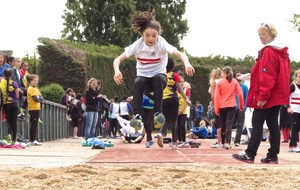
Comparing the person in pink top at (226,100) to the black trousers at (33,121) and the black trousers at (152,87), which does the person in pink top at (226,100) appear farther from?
the black trousers at (33,121)

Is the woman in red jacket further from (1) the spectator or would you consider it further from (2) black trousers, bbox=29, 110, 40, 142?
(2) black trousers, bbox=29, 110, 40, 142

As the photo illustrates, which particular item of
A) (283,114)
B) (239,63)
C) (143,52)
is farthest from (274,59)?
(239,63)

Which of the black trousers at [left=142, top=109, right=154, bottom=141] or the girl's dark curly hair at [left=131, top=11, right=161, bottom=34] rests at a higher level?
the girl's dark curly hair at [left=131, top=11, right=161, bottom=34]

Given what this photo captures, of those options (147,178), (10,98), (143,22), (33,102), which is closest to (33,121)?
(33,102)

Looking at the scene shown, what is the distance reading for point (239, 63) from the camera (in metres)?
38.8

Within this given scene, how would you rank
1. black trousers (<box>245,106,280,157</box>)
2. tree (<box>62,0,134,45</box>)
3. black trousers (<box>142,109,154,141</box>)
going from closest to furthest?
black trousers (<box>245,106,280,157</box>), black trousers (<box>142,109,154,141</box>), tree (<box>62,0,134,45</box>)

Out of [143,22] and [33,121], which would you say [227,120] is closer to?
[143,22]

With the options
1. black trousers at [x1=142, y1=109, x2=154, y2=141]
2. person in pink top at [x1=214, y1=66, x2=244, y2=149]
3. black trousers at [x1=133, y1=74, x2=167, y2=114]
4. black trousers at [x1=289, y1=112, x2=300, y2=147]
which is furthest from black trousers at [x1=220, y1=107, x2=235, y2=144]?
black trousers at [x1=133, y1=74, x2=167, y2=114]

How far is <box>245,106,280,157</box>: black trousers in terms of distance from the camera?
24.9 feet

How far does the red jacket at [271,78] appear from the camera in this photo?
7176mm

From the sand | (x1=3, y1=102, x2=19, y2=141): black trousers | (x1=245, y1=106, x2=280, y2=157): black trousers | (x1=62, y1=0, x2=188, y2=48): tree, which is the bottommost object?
the sand

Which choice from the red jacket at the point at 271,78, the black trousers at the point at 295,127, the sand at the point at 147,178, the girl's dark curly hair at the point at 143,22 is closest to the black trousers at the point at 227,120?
the black trousers at the point at 295,127

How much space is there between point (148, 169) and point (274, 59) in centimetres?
228

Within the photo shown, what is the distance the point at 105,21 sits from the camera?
5481 centimetres
